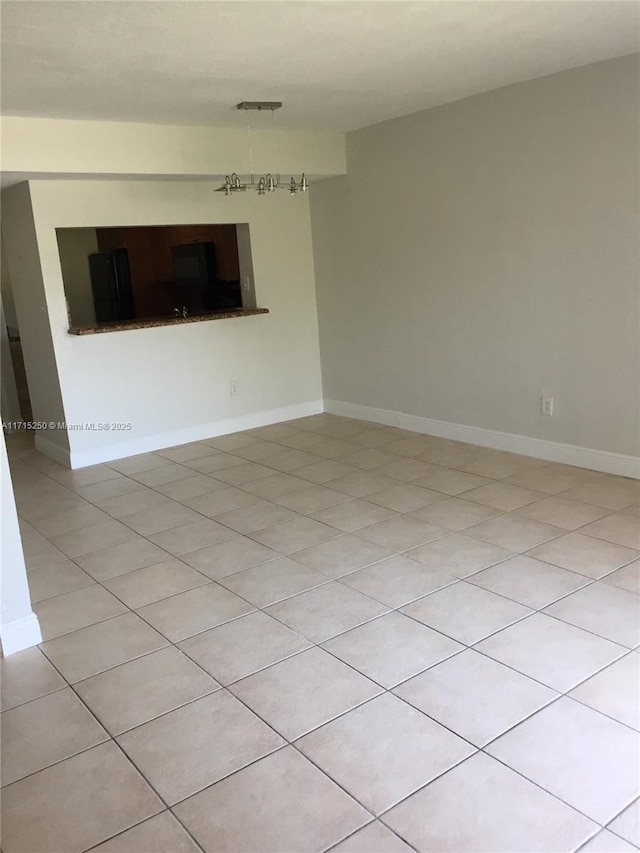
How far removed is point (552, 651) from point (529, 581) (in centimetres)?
51

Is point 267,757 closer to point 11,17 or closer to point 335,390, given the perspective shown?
point 11,17

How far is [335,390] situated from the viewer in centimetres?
605

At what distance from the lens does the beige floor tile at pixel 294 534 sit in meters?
3.37

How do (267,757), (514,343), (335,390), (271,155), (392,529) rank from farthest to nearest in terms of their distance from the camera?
1. (335,390)
2. (271,155)
3. (514,343)
4. (392,529)
5. (267,757)

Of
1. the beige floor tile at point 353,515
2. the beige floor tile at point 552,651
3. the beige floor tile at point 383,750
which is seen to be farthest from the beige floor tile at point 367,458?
the beige floor tile at point 383,750

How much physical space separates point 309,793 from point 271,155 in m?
4.27

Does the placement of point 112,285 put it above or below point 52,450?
above

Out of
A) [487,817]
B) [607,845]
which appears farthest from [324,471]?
[607,845]

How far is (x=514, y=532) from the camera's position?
10.9 ft

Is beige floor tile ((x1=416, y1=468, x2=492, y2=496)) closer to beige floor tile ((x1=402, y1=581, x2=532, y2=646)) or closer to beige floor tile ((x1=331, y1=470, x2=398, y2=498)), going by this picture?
beige floor tile ((x1=331, y1=470, x2=398, y2=498))

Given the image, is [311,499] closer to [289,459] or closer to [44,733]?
[289,459]

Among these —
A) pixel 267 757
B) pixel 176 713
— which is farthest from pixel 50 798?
pixel 267 757

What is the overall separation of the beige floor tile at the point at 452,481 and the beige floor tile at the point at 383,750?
1.97 metres

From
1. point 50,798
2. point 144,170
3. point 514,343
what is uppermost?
point 144,170
